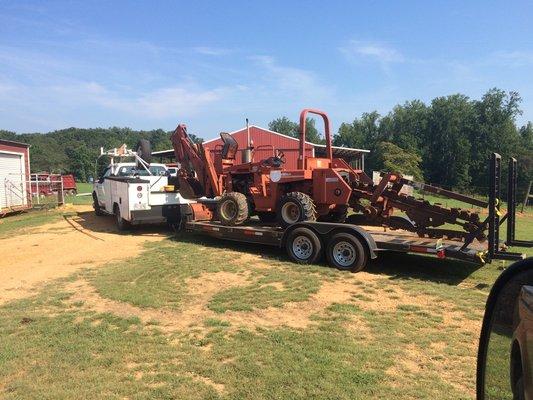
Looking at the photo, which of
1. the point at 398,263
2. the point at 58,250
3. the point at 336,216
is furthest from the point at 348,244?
the point at 58,250

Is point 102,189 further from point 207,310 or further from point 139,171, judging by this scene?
point 207,310

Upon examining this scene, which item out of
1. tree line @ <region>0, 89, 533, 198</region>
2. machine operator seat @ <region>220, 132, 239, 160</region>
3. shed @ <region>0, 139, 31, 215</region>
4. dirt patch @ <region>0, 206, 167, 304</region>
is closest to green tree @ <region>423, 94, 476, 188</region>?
tree line @ <region>0, 89, 533, 198</region>

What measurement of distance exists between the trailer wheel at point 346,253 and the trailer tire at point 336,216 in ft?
7.23

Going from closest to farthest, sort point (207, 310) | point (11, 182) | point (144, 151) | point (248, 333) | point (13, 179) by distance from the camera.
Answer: point (248, 333), point (207, 310), point (144, 151), point (11, 182), point (13, 179)

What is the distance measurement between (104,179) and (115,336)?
11.5 m

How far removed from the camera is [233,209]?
37.6ft

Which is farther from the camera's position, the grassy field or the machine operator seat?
the machine operator seat

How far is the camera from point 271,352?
194 inches

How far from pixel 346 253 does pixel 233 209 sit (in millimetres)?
3655

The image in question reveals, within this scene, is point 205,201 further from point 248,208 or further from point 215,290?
point 215,290

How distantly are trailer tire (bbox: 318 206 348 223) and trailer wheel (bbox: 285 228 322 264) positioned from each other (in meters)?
1.78

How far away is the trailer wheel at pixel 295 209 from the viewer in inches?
385

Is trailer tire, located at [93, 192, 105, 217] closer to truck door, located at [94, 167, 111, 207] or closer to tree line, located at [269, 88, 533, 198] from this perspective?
truck door, located at [94, 167, 111, 207]

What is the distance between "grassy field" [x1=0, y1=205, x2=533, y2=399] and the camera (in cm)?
422
